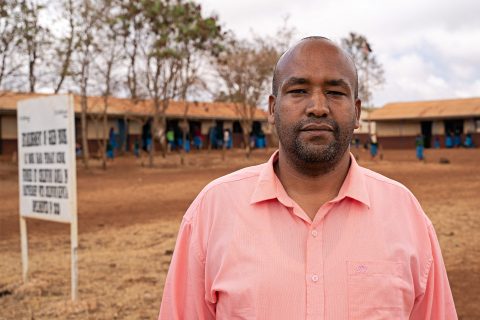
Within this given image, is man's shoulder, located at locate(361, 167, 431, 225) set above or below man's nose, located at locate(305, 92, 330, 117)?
below

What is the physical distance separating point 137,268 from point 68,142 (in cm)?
206

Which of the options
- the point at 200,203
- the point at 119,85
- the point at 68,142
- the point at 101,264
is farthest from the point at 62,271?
A: the point at 119,85

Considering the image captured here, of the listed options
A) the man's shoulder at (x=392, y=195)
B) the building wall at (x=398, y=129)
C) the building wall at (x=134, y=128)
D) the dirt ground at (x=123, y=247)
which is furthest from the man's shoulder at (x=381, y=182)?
the building wall at (x=398, y=129)

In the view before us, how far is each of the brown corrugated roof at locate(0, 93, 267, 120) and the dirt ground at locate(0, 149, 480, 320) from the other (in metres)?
12.1

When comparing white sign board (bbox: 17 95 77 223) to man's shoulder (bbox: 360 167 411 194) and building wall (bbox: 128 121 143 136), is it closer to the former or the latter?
man's shoulder (bbox: 360 167 411 194)

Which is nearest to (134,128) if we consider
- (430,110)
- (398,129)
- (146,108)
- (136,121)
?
(136,121)

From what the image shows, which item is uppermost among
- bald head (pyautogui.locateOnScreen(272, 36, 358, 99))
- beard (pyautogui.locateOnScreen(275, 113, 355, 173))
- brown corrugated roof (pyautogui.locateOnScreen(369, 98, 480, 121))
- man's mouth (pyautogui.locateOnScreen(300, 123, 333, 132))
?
brown corrugated roof (pyautogui.locateOnScreen(369, 98, 480, 121))

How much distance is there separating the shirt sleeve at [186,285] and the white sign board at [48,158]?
4380mm

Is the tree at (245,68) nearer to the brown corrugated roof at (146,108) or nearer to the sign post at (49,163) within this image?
the brown corrugated roof at (146,108)

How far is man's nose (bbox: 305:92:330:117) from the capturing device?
6.59 feet

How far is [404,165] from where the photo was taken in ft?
86.0

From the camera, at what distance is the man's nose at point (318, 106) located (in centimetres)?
201

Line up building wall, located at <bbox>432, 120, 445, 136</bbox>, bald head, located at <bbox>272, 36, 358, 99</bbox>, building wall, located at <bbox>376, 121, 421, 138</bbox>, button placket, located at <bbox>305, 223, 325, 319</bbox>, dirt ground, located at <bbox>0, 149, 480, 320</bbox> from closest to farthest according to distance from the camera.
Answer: button placket, located at <bbox>305, 223, 325, 319</bbox> < bald head, located at <bbox>272, 36, 358, 99</bbox> < dirt ground, located at <bbox>0, 149, 480, 320</bbox> < building wall, located at <bbox>432, 120, 445, 136</bbox> < building wall, located at <bbox>376, 121, 421, 138</bbox>

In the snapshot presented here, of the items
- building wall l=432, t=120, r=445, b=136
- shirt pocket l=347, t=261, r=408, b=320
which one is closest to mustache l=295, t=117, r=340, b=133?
shirt pocket l=347, t=261, r=408, b=320
